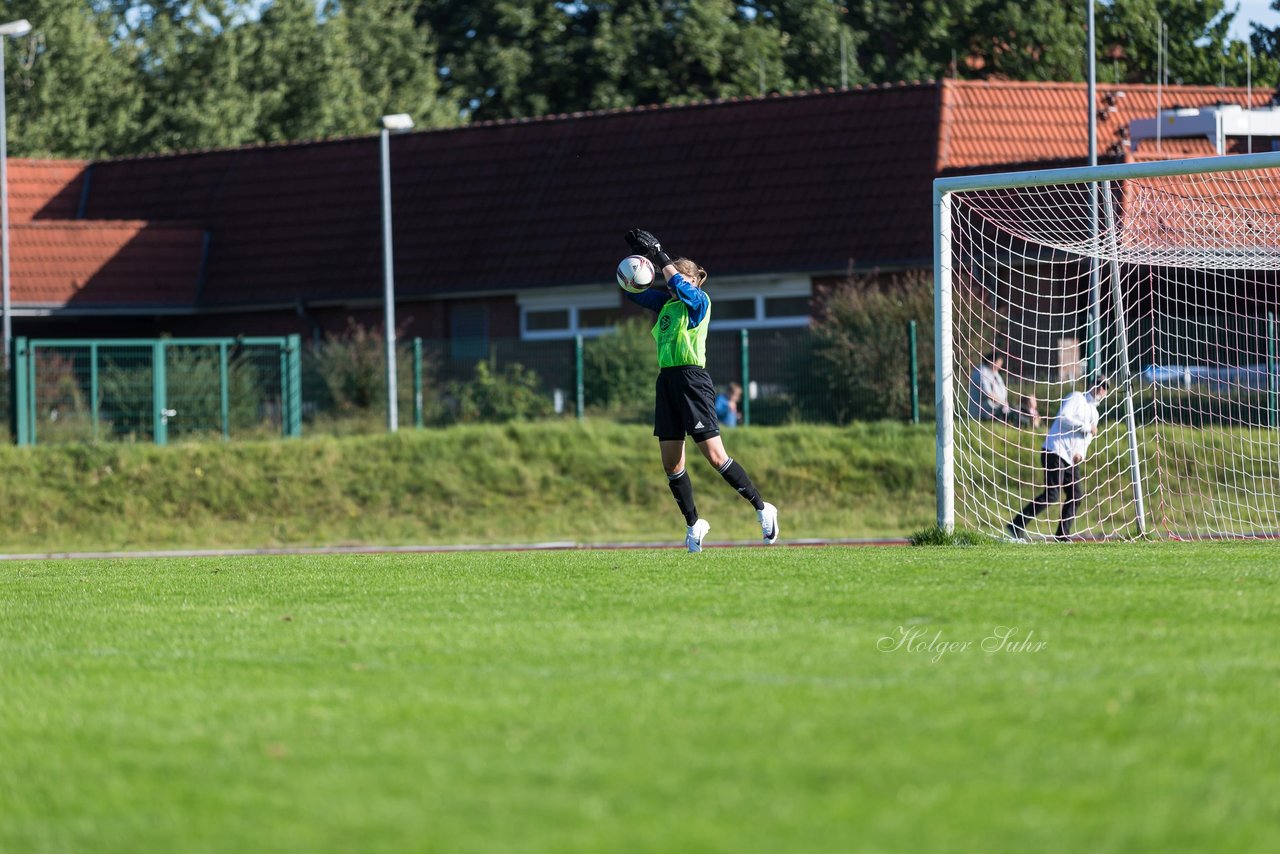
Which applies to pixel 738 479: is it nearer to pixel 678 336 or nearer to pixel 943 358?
pixel 678 336

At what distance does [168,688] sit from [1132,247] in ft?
37.8

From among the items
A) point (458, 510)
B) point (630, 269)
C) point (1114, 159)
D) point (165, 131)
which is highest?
point (165, 131)

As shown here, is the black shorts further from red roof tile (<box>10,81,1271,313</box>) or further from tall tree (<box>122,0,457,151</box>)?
tall tree (<box>122,0,457,151</box>)

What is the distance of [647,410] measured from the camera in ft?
85.9

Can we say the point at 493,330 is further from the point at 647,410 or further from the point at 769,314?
the point at 647,410

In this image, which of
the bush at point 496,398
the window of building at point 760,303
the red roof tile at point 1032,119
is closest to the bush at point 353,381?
the bush at point 496,398

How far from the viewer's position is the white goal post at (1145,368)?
16.4 metres

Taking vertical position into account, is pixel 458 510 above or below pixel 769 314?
below

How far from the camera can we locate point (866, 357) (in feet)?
83.1

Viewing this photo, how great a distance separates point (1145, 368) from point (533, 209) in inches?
617

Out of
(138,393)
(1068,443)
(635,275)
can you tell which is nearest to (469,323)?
(138,393)

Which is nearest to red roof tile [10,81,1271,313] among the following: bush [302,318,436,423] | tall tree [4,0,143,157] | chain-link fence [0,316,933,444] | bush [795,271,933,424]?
bush [795,271,933,424]

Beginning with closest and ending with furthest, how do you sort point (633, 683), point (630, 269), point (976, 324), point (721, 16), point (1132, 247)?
point (633, 683), point (630, 269), point (1132, 247), point (976, 324), point (721, 16)

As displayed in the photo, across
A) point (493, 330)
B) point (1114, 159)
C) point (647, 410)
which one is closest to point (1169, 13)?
point (1114, 159)
